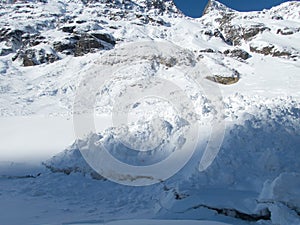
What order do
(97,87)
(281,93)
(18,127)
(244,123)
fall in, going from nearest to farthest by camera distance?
1. (244,123)
2. (18,127)
3. (281,93)
4. (97,87)

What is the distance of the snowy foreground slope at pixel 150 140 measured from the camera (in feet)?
17.7

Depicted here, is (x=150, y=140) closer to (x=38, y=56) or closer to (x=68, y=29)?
(x=38, y=56)

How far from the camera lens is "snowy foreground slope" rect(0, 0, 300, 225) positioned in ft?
17.7

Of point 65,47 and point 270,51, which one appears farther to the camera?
point 270,51

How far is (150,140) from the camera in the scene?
7.93 m

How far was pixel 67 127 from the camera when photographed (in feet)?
41.2

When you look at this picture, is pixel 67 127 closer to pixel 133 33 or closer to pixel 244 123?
pixel 244 123

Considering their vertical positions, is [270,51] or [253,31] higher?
[253,31]

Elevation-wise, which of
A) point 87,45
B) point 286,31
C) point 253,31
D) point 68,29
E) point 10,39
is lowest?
point 87,45

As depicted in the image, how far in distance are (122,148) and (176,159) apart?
130cm

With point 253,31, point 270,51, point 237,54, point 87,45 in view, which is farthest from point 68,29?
point 253,31

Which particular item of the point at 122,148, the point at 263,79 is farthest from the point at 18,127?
the point at 263,79

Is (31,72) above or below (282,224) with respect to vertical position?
above

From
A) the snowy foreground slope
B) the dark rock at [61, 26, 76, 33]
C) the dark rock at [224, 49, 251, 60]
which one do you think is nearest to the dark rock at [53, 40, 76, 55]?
the snowy foreground slope
